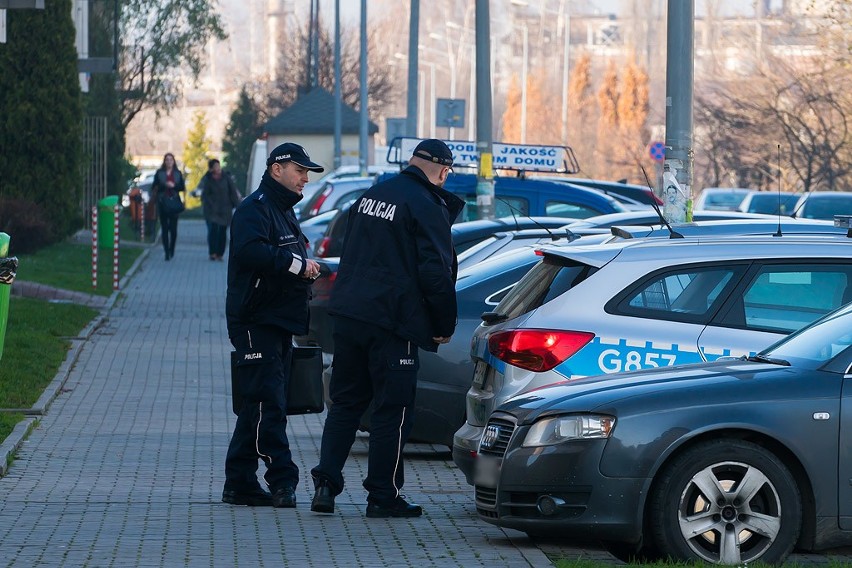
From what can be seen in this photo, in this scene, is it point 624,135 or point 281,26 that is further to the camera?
point 281,26

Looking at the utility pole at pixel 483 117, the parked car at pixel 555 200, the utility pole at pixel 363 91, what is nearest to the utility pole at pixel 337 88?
the utility pole at pixel 363 91

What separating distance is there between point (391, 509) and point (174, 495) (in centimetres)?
157

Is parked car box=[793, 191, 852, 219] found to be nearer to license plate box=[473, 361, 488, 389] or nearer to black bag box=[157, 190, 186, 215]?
black bag box=[157, 190, 186, 215]

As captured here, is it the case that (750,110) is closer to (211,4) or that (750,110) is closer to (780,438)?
(211,4)

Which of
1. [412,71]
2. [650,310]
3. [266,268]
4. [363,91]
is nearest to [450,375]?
[266,268]

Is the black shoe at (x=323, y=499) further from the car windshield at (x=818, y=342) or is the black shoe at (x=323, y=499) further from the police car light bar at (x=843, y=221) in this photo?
the police car light bar at (x=843, y=221)

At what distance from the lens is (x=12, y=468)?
964cm

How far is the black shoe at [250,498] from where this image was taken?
26.6 ft

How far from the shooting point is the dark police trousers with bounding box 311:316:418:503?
754 cm

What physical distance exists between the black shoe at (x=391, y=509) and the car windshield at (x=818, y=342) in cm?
184

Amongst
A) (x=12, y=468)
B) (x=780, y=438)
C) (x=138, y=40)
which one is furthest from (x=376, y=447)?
(x=138, y=40)

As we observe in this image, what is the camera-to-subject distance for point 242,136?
239 ft

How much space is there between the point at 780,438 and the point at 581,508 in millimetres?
832

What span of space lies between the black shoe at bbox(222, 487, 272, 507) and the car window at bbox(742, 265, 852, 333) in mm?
2532
